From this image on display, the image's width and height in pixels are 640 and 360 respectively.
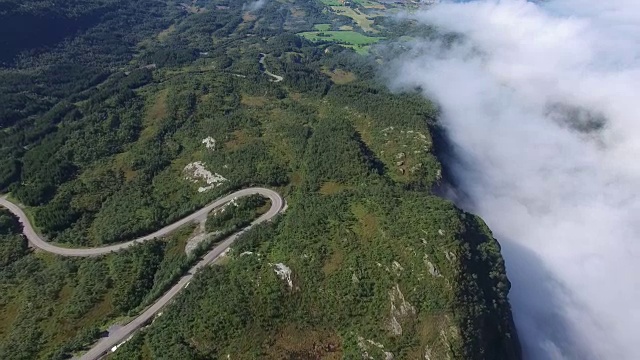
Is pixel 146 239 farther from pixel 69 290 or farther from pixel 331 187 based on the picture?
pixel 331 187

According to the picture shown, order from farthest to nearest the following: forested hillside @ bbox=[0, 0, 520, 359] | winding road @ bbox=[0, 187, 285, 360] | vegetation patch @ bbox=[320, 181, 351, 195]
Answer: vegetation patch @ bbox=[320, 181, 351, 195]
winding road @ bbox=[0, 187, 285, 360]
forested hillside @ bbox=[0, 0, 520, 359]

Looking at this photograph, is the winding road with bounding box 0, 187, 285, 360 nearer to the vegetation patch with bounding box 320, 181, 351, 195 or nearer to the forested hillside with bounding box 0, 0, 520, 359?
the forested hillside with bounding box 0, 0, 520, 359

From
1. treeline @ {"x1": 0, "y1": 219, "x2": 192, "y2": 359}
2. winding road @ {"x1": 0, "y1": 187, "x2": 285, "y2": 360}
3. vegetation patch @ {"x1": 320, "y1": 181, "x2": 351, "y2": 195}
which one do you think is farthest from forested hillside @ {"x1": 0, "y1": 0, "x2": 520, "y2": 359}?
winding road @ {"x1": 0, "y1": 187, "x2": 285, "y2": 360}

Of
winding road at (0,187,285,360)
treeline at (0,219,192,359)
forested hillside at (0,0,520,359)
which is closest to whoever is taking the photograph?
forested hillside at (0,0,520,359)

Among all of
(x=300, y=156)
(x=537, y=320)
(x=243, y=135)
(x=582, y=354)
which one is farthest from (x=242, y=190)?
(x=582, y=354)

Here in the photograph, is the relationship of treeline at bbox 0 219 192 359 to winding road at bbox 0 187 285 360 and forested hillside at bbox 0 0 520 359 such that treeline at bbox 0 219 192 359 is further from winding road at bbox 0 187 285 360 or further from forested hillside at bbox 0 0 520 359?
→ winding road at bbox 0 187 285 360

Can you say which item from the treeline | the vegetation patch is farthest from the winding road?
the vegetation patch

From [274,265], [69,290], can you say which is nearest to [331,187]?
[274,265]

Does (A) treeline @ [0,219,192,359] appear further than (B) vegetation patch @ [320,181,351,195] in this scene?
No

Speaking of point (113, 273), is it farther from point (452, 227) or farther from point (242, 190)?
point (452, 227)
